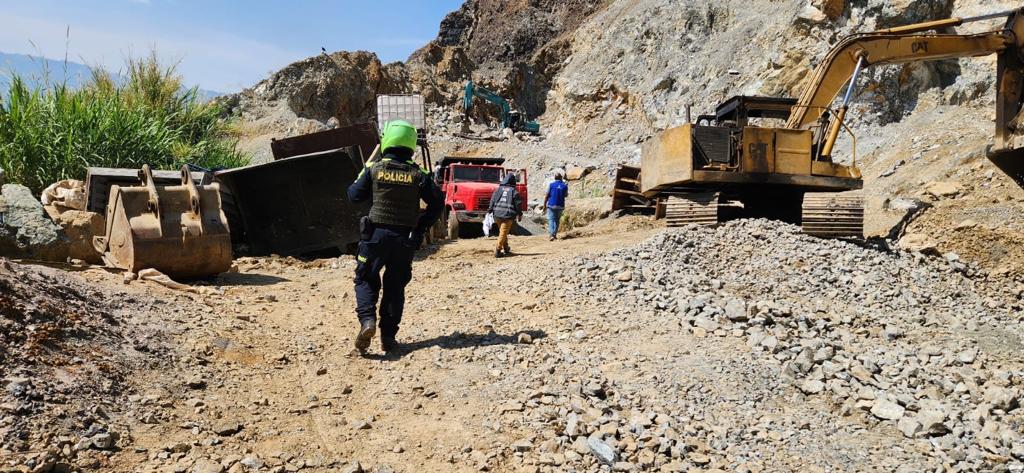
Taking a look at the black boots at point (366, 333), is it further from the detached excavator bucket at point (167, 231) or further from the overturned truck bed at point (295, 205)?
the overturned truck bed at point (295, 205)

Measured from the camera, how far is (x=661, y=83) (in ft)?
Answer: 121

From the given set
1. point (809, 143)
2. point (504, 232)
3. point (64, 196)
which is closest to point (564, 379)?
point (64, 196)

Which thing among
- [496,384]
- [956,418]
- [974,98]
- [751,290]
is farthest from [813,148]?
[974,98]

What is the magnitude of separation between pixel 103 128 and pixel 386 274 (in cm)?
708

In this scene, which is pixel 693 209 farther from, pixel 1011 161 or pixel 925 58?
pixel 1011 161

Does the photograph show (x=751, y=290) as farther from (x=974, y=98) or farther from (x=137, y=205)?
(x=974, y=98)

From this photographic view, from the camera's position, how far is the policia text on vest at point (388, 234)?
5430 mm

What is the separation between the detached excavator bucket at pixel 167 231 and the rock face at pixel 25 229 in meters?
0.46

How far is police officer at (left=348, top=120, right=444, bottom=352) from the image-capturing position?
17.8 feet

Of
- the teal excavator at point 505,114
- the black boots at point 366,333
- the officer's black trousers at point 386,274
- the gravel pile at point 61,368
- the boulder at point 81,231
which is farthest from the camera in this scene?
the teal excavator at point 505,114

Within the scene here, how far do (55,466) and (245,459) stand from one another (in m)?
0.72

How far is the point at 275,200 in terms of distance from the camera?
400 inches

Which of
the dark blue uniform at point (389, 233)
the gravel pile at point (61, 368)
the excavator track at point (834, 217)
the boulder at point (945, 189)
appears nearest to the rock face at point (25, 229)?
the gravel pile at point (61, 368)

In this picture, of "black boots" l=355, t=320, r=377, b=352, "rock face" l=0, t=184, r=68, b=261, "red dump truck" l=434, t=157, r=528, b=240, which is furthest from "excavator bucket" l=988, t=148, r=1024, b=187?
"rock face" l=0, t=184, r=68, b=261
